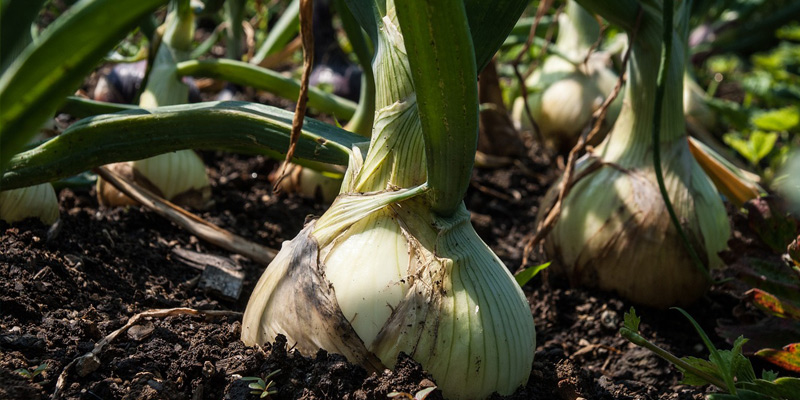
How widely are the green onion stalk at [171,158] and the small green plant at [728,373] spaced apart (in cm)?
110

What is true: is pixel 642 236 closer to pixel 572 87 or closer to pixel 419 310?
pixel 419 310

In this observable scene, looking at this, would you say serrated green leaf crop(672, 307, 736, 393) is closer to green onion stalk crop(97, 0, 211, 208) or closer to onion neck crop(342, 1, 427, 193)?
onion neck crop(342, 1, 427, 193)

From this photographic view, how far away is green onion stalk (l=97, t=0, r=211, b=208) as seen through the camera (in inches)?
65.6

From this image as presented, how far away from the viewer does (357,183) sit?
1.07 metres

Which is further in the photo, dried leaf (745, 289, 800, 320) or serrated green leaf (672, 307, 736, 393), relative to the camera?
dried leaf (745, 289, 800, 320)

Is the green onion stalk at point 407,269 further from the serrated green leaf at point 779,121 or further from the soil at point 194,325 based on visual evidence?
the serrated green leaf at point 779,121

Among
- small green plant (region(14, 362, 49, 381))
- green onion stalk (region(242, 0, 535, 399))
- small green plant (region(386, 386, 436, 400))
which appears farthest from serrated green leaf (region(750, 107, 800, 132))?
small green plant (region(14, 362, 49, 381))

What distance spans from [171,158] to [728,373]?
125cm

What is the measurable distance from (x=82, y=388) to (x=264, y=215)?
3.03 ft

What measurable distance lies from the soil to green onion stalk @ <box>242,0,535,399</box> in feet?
0.10

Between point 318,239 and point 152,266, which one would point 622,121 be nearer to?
point 318,239

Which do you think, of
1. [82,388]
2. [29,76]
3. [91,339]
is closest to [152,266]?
[91,339]

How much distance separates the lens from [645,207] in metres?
1.55

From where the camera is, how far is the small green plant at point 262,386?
91 cm
